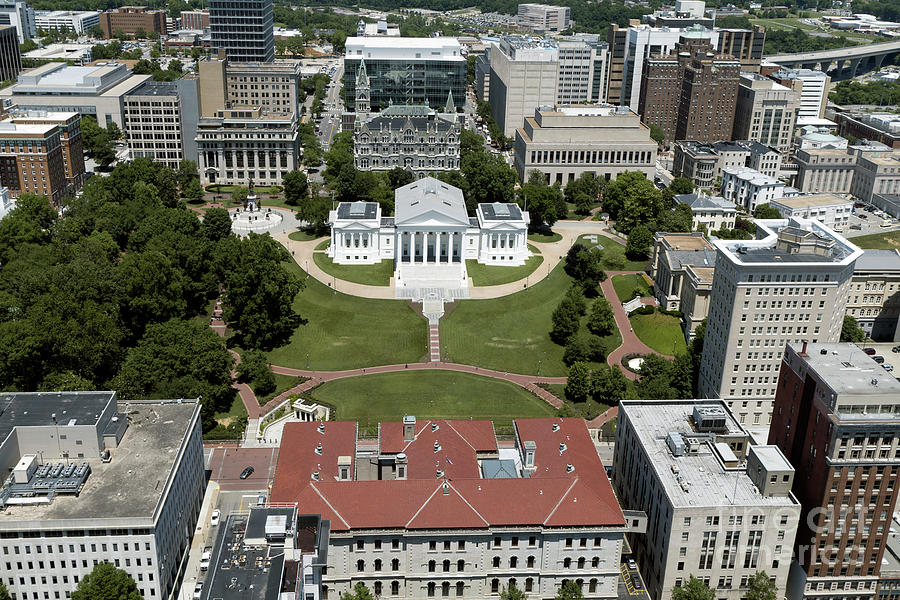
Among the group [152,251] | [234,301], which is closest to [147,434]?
[234,301]

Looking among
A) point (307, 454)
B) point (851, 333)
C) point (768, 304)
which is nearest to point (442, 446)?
point (307, 454)

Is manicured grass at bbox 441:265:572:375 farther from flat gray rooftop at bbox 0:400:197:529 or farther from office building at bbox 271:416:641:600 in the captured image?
flat gray rooftop at bbox 0:400:197:529

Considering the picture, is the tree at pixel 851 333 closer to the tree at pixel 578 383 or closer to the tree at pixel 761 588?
the tree at pixel 578 383

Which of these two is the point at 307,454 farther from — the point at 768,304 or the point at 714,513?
the point at 768,304

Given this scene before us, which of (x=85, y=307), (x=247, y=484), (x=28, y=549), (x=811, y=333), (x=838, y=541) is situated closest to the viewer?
(x=28, y=549)

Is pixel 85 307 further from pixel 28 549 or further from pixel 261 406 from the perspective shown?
pixel 28 549

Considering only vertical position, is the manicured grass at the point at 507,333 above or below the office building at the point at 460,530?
below

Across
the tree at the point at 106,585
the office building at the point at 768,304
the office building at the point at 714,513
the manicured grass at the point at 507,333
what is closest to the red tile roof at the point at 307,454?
the tree at the point at 106,585
